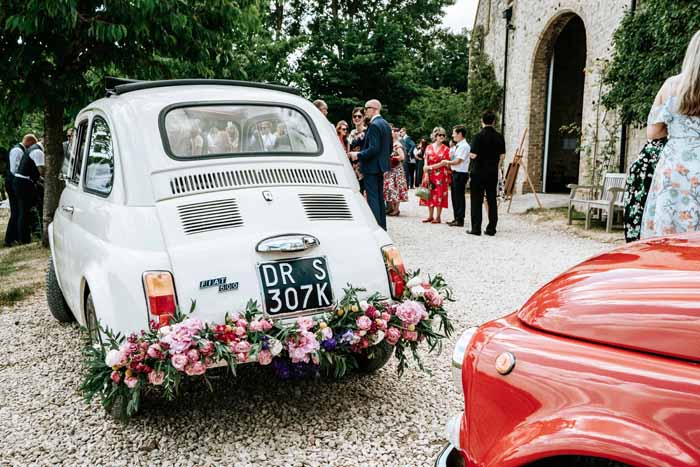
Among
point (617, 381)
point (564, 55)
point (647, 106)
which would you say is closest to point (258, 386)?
point (617, 381)

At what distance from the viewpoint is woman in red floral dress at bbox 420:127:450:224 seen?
467 inches

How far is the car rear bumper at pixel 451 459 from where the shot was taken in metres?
1.86

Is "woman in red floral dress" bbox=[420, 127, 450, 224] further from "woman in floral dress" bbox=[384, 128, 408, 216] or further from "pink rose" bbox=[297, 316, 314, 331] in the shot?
"pink rose" bbox=[297, 316, 314, 331]

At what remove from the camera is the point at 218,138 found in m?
3.80

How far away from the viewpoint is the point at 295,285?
3.23 meters

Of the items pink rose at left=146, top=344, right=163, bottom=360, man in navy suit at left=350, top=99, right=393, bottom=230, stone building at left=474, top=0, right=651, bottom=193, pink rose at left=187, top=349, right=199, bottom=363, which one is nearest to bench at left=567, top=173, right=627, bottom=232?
stone building at left=474, top=0, right=651, bottom=193

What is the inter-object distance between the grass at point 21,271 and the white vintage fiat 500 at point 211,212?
2.88 m

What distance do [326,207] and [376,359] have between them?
3.53 ft

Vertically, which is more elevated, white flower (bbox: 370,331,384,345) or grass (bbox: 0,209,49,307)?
white flower (bbox: 370,331,384,345)

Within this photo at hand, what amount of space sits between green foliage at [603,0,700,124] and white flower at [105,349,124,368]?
10301 millimetres

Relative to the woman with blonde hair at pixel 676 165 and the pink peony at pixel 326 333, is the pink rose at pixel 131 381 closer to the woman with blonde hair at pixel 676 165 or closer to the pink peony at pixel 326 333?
the pink peony at pixel 326 333

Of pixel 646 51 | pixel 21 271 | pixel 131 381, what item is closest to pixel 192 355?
pixel 131 381

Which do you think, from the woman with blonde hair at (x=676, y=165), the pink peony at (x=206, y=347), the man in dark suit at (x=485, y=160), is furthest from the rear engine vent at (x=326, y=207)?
the man in dark suit at (x=485, y=160)

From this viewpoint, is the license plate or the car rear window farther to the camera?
the car rear window
